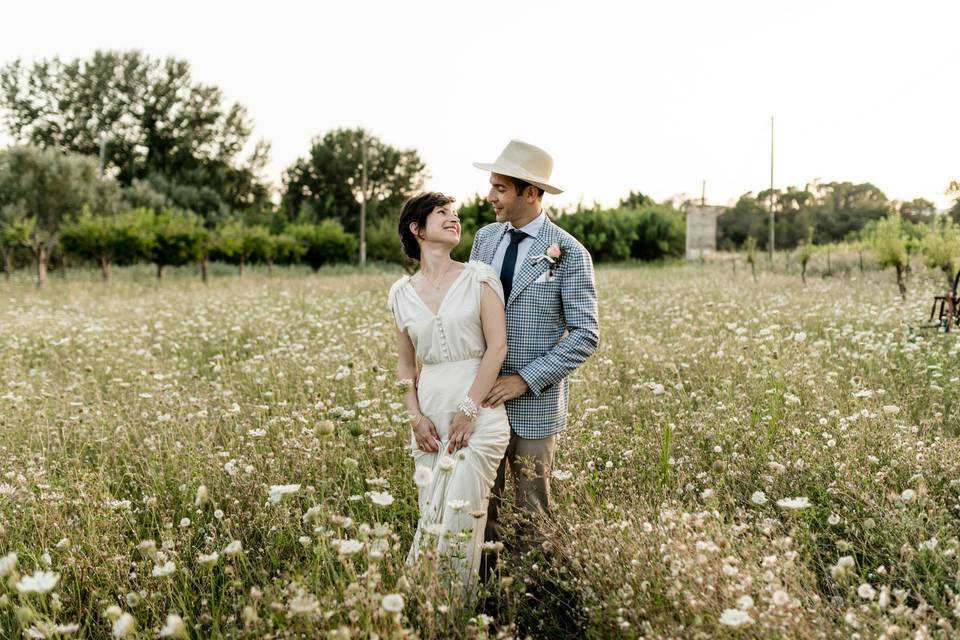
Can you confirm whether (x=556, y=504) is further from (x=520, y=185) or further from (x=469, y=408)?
(x=520, y=185)

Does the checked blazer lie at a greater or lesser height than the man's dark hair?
lesser

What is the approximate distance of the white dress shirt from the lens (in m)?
3.16

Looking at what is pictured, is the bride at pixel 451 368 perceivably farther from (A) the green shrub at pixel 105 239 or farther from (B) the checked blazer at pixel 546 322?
(A) the green shrub at pixel 105 239

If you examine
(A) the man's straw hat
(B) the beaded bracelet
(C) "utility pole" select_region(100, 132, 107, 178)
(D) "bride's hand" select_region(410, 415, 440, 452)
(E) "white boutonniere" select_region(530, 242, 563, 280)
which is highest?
(C) "utility pole" select_region(100, 132, 107, 178)

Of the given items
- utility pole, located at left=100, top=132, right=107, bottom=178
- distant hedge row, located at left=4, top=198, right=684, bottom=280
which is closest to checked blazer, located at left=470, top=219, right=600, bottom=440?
distant hedge row, located at left=4, top=198, right=684, bottom=280

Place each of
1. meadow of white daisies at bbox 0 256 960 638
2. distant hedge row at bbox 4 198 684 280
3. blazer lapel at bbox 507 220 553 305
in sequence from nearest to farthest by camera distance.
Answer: meadow of white daisies at bbox 0 256 960 638 < blazer lapel at bbox 507 220 553 305 < distant hedge row at bbox 4 198 684 280

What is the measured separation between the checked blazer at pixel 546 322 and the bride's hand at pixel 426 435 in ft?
1.15

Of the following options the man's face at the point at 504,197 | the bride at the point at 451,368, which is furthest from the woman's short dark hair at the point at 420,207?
the man's face at the point at 504,197

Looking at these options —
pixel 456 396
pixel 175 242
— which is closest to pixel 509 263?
pixel 456 396

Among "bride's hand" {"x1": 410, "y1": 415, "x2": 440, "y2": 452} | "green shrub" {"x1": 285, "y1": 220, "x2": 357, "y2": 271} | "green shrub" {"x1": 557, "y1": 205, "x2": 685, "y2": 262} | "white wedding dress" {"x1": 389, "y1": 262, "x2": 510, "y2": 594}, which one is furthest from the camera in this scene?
"green shrub" {"x1": 557, "y1": 205, "x2": 685, "y2": 262}

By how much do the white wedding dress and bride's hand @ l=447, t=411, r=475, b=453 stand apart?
3cm

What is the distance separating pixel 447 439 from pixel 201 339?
7.25m

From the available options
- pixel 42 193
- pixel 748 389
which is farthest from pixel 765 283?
pixel 42 193

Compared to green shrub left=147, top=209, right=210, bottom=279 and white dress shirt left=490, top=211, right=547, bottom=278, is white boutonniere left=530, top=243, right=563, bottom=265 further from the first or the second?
green shrub left=147, top=209, right=210, bottom=279
